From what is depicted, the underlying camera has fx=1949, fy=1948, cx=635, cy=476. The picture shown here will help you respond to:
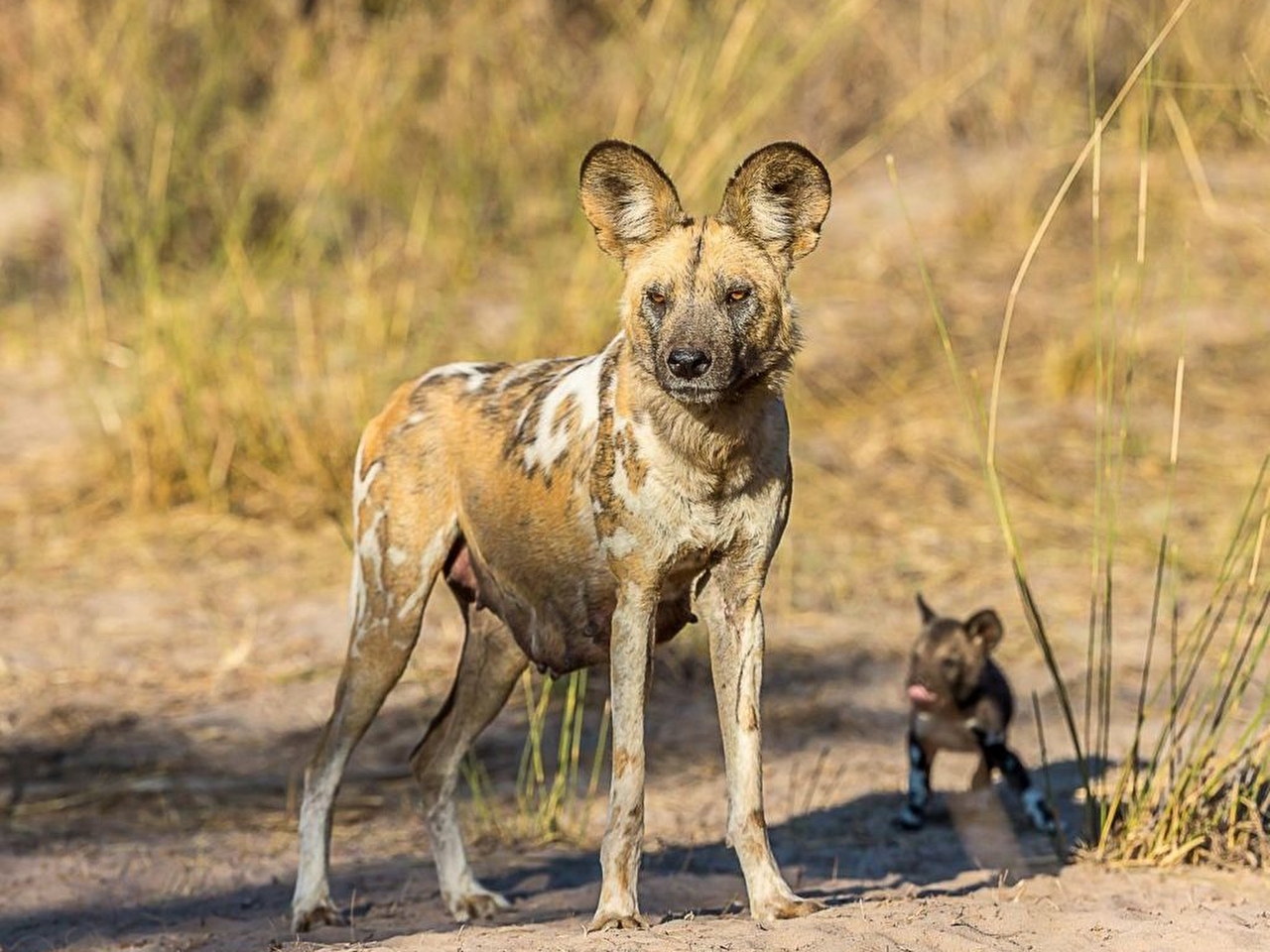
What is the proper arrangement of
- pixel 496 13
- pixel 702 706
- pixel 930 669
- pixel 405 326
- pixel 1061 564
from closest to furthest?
pixel 930 669
pixel 702 706
pixel 1061 564
pixel 405 326
pixel 496 13

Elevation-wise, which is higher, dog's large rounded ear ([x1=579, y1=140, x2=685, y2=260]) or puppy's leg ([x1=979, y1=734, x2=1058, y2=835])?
dog's large rounded ear ([x1=579, y1=140, x2=685, y2=260])

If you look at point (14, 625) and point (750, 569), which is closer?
point (750, 569)

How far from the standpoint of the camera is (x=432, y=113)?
39.3 feet

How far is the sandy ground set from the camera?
4355 mm

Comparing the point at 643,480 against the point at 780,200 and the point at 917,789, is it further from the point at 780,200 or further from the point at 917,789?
the point at 917,789

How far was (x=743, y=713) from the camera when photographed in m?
4.14

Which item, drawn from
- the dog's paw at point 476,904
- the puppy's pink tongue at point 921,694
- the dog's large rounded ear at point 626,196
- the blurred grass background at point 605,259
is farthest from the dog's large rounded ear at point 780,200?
the blurred grass background at point 605,259

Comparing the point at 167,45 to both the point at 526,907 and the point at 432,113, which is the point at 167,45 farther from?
the point at 526,907

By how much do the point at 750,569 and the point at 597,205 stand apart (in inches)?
32.4

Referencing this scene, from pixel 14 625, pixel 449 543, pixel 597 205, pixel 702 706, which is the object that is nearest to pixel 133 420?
pixel 14 625

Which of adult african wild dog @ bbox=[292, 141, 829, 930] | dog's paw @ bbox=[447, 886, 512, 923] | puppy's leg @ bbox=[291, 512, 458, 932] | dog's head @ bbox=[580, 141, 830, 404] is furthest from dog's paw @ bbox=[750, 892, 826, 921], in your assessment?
puppy's leg @ bbox=[291, 512, 458, 932]

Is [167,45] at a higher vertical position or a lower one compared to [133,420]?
higher

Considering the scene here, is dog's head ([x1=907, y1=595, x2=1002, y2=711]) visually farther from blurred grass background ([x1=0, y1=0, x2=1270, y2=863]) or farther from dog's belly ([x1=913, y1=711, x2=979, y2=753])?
blurred grass background ([x1=0, y1=0, x2=1270, y2=863])

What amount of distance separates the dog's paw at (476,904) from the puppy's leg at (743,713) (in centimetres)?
91
